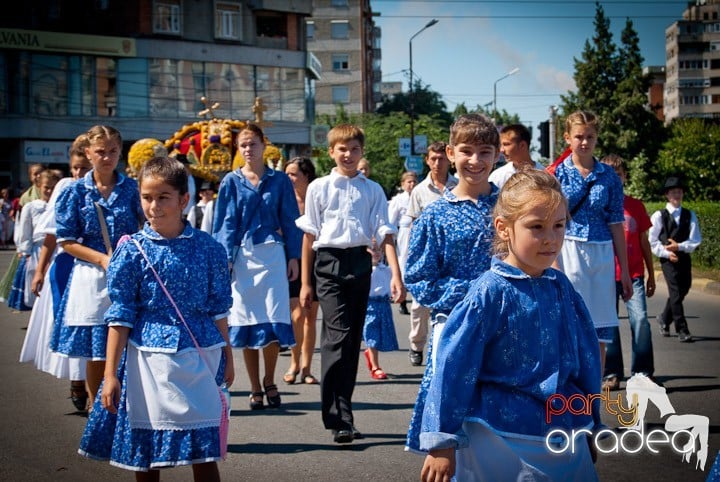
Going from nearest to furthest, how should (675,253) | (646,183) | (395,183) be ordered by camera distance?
(675,253) → (646,183) → (395,183)

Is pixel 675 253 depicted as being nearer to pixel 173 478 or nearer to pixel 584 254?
pixel 584 254

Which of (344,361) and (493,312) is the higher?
(493,312)

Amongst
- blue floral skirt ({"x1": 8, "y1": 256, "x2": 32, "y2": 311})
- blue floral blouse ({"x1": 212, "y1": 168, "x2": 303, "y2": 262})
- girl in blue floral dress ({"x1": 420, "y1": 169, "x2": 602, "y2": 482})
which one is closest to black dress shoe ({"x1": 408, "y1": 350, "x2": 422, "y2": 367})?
blue floral blouse ({"x1": 212, "y1": 168, "x2": 303, "y2": 262})

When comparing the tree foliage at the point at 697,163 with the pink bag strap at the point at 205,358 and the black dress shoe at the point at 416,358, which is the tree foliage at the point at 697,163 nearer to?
the black dress shoe at the point at 416,358

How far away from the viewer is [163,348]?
15.0ft

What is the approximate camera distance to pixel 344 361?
6.57 metres

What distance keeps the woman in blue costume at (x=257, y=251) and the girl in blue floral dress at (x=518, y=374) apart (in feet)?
14.6

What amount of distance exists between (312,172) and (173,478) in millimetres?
5054

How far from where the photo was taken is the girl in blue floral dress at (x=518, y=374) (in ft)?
10.9

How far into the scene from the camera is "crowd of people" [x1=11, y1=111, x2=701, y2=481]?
3365mm

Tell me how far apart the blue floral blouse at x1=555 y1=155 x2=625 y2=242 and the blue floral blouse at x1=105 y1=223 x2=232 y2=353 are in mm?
3110

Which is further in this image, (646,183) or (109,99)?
(109,99)

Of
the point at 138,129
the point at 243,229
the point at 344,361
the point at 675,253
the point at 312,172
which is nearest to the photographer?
the point at 344,361

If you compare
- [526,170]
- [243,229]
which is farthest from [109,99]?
[526,170]
